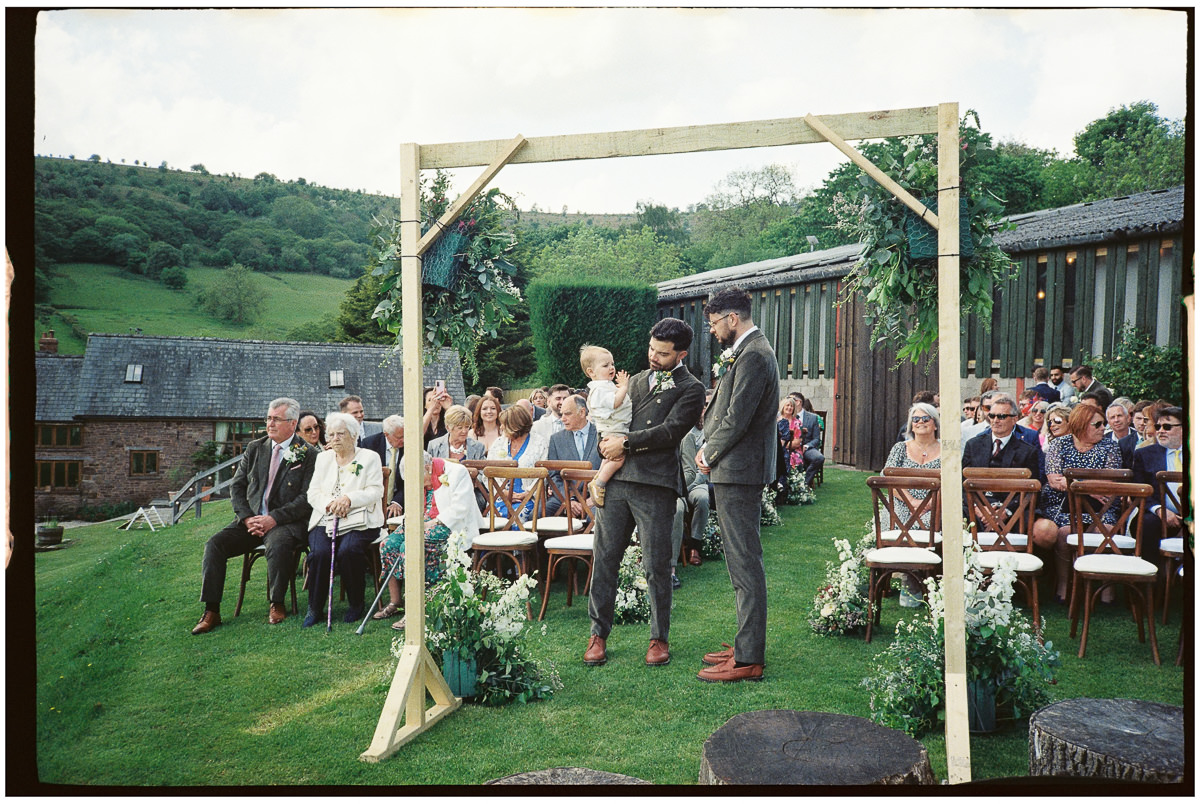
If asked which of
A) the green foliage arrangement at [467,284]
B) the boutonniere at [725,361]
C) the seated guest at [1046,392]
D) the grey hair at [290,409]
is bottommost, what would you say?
the grey hair at [290,409]

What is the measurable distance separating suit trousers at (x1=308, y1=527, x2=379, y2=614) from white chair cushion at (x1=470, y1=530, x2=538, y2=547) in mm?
939

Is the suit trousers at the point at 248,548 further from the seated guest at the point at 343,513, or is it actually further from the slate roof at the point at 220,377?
the slate roof at the point at 220,377

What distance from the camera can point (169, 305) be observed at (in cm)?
3541

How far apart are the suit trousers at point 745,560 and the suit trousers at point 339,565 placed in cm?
306

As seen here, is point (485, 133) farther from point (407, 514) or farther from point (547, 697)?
point (547, 697)

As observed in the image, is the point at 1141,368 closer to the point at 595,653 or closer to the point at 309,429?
the point at 595,653

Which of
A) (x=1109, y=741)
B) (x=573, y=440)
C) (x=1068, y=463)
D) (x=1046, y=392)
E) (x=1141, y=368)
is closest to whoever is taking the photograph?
(x=1109, y=741)

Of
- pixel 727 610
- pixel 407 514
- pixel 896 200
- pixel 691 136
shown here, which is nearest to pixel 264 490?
pixel 407 514

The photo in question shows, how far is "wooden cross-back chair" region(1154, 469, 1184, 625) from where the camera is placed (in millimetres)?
4699

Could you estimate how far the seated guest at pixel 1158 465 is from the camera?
5125 millimetres

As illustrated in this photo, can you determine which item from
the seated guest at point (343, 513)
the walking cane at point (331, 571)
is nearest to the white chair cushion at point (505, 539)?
the seated guest at point (343, 513)

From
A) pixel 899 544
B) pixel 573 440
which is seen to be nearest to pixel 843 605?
pixel 899 544

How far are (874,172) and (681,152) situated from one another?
939 mm

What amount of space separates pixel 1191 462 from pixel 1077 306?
861 cm
